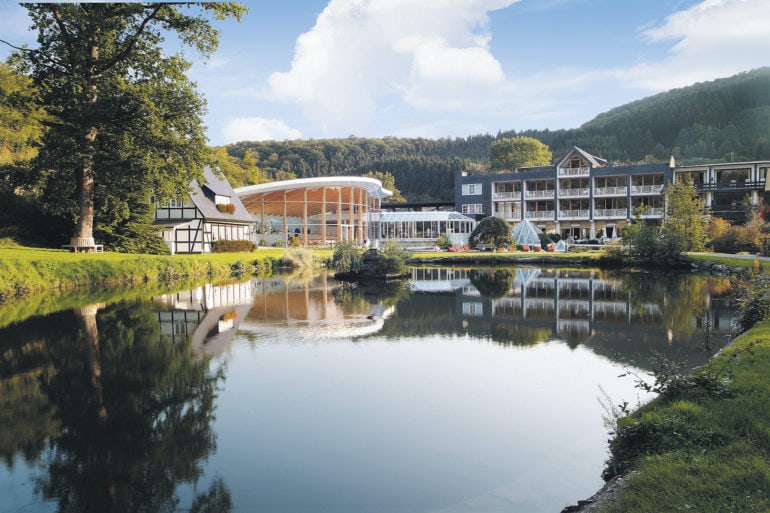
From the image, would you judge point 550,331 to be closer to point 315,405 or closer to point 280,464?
point 315,405

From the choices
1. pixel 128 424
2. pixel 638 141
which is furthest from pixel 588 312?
pixel 638 141

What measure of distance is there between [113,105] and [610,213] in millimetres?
39808

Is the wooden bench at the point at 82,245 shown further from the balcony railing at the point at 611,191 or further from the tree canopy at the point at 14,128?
the balcony railing at the point at 611,191

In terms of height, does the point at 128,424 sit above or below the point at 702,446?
below

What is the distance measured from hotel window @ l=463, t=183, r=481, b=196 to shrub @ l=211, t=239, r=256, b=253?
26321mm

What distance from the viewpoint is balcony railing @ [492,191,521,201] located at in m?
52.2

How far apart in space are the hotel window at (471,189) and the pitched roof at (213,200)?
2264 centimetres

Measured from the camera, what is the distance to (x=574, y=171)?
4997cm

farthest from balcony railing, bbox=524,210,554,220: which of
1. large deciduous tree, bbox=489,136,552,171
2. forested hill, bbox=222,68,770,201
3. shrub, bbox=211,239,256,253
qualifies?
forested hill, bbox=222,68,770,201

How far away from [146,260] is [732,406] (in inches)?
859

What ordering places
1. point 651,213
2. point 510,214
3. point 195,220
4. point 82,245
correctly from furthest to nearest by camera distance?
point 510,214
point 651,213
point 195,220
point 82,245

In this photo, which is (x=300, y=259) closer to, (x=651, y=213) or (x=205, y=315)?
(x=205, y=315)

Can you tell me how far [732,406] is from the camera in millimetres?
5070

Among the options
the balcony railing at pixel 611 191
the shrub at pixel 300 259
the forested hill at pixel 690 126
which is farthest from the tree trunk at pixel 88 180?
the forested hill at pixel 690 126
